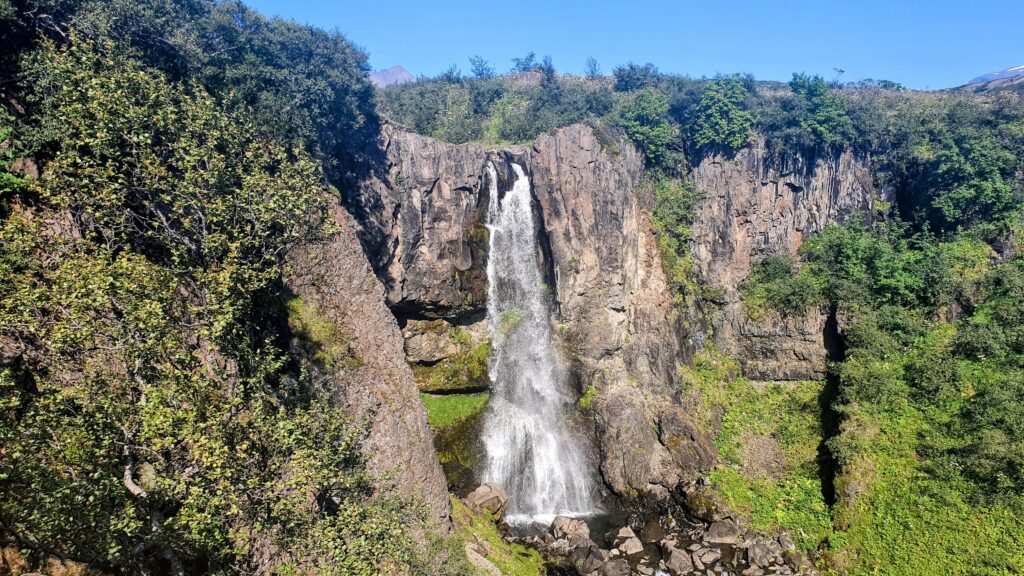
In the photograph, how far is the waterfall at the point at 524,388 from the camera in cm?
2836

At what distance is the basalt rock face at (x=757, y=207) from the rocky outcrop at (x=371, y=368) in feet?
73.6

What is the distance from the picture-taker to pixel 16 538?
8320 mm

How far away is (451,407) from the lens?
99.6 feet

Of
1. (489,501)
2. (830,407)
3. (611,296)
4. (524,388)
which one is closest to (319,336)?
(489,501)

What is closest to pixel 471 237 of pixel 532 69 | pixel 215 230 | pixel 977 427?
pixel 215 230

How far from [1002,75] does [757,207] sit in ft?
137

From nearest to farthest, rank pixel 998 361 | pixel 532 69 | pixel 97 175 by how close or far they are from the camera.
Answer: pixel 97 175 → pixel 998 361 → pixel 532 69

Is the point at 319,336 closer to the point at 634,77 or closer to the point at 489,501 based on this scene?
the point at 489,501

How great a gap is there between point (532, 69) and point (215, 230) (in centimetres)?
5110

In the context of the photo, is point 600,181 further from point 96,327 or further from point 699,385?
point 96,327

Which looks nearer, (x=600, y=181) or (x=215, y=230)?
(x=215, y=230)

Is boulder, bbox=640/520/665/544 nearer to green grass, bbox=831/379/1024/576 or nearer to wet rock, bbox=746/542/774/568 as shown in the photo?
wet rock, bbox=746/542/774/568

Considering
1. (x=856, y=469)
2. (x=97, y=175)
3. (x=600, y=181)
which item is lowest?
(x=856, y=469)

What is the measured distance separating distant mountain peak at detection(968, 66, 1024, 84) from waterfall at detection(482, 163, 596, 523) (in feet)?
183
